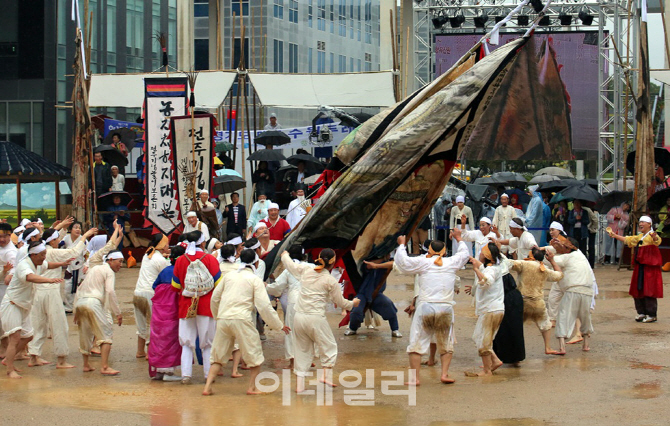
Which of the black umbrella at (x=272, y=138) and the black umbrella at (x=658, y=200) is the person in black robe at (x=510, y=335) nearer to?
the black umbrella at (x=658, y=200)

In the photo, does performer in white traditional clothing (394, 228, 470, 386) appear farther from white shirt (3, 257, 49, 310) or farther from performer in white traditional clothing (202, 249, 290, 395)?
white shirt (3, 257, 49, 310)

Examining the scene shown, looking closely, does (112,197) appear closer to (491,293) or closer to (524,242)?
(524,242)

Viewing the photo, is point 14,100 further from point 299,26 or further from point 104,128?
point 299,26

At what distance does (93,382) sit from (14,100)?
23.2m

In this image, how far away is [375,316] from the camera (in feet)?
41.8

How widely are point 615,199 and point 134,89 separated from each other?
1080 cm

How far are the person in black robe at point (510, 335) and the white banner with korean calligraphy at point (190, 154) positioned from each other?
7391 mm

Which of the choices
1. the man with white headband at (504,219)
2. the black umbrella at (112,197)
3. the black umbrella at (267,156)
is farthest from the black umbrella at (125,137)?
the man with white headband at (504,219)

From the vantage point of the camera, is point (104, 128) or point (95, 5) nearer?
point (104, 128)

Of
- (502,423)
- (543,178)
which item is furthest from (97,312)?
(543,178)

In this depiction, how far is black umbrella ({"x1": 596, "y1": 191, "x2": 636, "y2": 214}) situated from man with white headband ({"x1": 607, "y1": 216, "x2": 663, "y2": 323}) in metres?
6.92

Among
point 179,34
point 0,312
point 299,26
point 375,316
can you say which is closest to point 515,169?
point 299,26

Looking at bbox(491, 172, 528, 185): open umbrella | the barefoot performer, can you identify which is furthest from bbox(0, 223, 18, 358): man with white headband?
bbox(491, 172, 528, 185): open umbrella

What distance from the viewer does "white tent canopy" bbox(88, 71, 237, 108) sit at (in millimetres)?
20531
